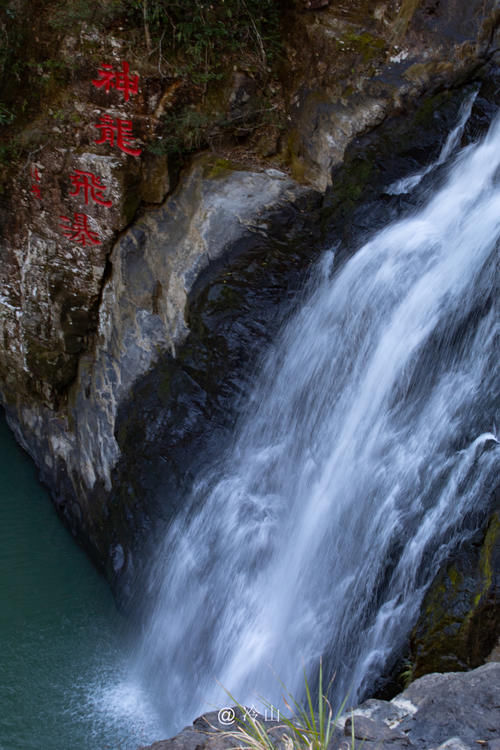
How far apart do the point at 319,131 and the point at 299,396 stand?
2.51m

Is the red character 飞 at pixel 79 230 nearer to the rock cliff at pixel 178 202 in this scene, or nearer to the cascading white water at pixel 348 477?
the rock cliff at pixel 178 202

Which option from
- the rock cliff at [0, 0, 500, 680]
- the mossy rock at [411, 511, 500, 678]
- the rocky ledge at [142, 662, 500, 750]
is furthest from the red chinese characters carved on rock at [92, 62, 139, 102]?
the rocky ledge at [142, 662, 500, 750]

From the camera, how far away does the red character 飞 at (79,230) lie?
245 inches

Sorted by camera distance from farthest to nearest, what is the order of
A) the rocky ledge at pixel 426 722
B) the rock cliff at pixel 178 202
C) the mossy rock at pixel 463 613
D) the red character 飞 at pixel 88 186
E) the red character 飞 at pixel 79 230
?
1. the red character 飞 at pixel 79 230
2. the red character 飞 at pixel 88 186
3. the rock cliff at pixel 178 202
4. the mossy rock at pixel 463 613
5. the rocky ledge at pixel 426 722

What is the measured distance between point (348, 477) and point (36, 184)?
185 inches

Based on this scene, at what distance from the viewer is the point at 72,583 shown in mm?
6500

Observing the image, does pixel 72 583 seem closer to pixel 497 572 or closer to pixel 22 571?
pixel 22 571

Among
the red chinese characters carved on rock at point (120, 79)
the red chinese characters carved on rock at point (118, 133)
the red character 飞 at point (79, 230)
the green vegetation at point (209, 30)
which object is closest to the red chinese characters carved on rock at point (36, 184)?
the red character 飞 at point (79, 230)

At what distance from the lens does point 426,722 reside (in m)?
2.27

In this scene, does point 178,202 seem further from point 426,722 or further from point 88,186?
point 426,722

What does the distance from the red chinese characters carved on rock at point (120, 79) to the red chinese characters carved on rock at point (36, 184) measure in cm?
123

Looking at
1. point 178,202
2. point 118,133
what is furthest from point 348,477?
point 118,133

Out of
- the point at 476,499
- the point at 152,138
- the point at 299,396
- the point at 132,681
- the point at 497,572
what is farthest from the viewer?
the point at 152,138

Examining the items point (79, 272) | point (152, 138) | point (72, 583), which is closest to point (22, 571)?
point (72, 583)
